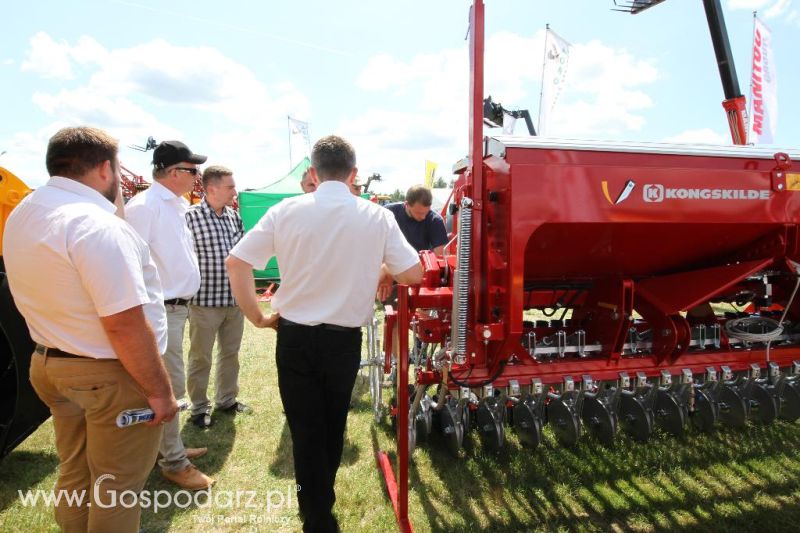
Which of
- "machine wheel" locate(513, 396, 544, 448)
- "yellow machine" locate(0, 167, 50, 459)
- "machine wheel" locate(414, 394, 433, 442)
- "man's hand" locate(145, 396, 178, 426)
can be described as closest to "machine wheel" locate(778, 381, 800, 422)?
"machine wheel" locate(513, 396, 544, 448)

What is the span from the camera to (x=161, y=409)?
1.64 m

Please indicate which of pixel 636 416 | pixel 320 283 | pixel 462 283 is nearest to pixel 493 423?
pixel 636 416

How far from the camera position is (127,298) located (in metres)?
1.51

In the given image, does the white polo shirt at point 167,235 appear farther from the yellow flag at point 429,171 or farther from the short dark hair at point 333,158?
the yellow flag at point 429,171

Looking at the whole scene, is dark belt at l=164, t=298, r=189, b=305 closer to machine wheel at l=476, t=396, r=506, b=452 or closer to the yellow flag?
machine wheel at l=476, t=396, r=506, b=452

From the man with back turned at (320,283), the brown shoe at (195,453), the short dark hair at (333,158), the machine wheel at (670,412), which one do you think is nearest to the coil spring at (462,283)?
the man with back turned at (320,283)

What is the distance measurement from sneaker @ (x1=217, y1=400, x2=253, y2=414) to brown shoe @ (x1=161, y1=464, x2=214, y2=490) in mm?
1005

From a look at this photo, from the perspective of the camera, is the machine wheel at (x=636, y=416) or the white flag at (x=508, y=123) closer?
the machine wheel at (x=636, y=416)

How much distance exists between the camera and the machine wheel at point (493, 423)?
2.86m

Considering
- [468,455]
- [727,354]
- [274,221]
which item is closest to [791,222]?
[727,354]

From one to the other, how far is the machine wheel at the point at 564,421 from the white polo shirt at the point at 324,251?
137 cm

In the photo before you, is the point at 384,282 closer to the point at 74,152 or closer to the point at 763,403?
the point at 74,152

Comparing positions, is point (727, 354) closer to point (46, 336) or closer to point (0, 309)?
point (46, 336)

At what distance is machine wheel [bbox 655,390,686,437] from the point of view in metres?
2.76
